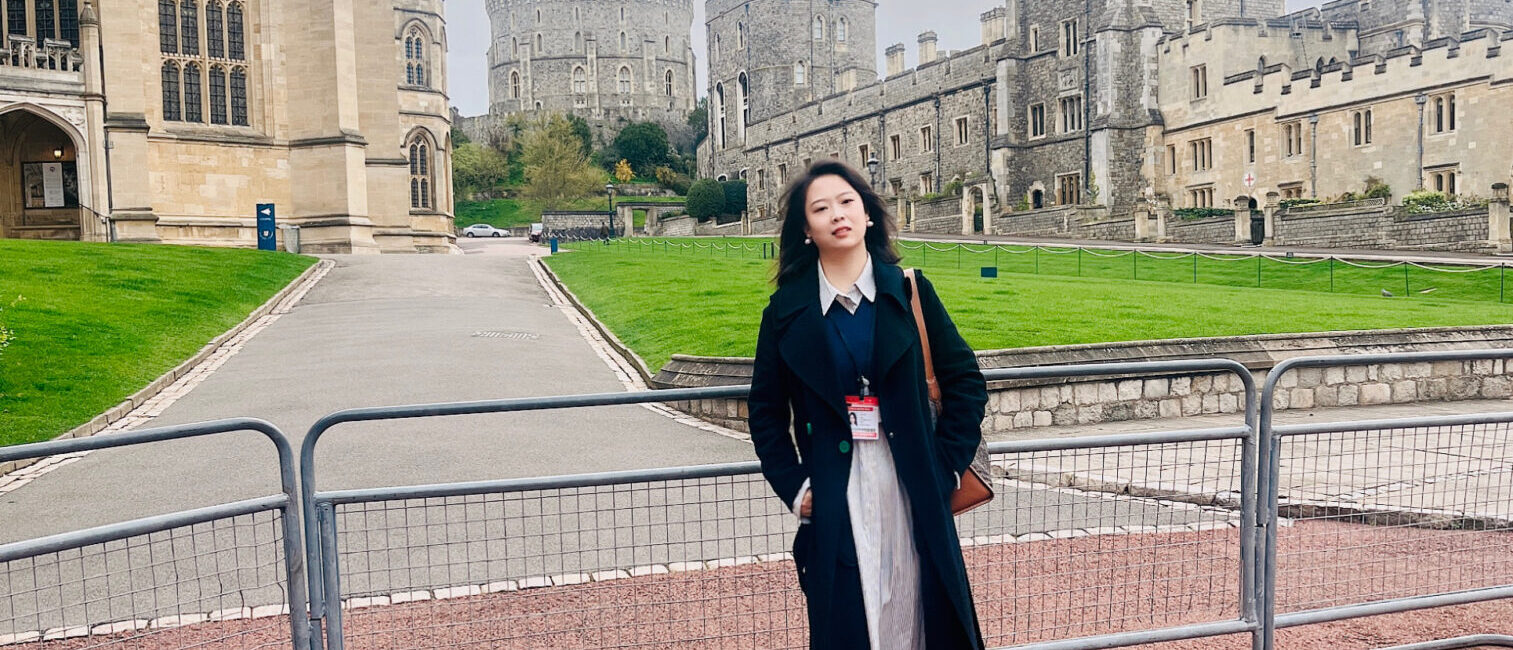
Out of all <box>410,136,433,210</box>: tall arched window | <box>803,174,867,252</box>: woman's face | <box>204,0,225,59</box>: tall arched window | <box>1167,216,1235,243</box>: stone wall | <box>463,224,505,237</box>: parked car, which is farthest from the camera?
<box>463,224,505,237</box>: parked car

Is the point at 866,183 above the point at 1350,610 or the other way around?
above

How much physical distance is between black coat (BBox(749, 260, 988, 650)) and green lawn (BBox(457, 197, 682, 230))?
262ft

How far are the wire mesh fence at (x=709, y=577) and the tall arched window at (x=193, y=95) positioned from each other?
31.0 meters

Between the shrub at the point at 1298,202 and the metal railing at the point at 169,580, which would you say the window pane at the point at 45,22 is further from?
the shrub at the point at 1298,202

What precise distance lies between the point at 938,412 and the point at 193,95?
35.3 m

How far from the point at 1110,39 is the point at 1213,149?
291 inches

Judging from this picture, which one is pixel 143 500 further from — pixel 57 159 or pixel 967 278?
pixel 57 159

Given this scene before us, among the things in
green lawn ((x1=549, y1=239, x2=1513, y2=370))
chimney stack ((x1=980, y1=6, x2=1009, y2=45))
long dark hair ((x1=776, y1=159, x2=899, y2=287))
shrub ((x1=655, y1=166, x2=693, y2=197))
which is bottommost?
green lawn ((x1=549, y1=239, x2=1513, y2=370))

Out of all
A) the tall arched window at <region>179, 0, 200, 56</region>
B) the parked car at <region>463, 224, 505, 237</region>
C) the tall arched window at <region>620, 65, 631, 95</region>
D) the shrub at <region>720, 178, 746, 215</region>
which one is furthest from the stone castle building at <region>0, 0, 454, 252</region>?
the tall arched window at <region>620, 65, 631, 95</region>

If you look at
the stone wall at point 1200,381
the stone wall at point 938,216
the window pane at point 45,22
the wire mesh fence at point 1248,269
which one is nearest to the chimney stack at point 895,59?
the stone wall at point 938,216

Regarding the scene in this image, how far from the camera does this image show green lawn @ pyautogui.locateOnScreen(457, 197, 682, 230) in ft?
278

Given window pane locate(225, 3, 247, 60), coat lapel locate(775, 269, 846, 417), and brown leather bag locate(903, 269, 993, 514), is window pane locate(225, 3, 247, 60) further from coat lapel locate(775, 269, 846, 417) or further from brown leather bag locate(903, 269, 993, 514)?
brown leather bag locate(903, 269, 993, 514)

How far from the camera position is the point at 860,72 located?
9069cm

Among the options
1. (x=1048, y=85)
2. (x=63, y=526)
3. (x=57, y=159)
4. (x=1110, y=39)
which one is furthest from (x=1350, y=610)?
(x=1048, y=85)
